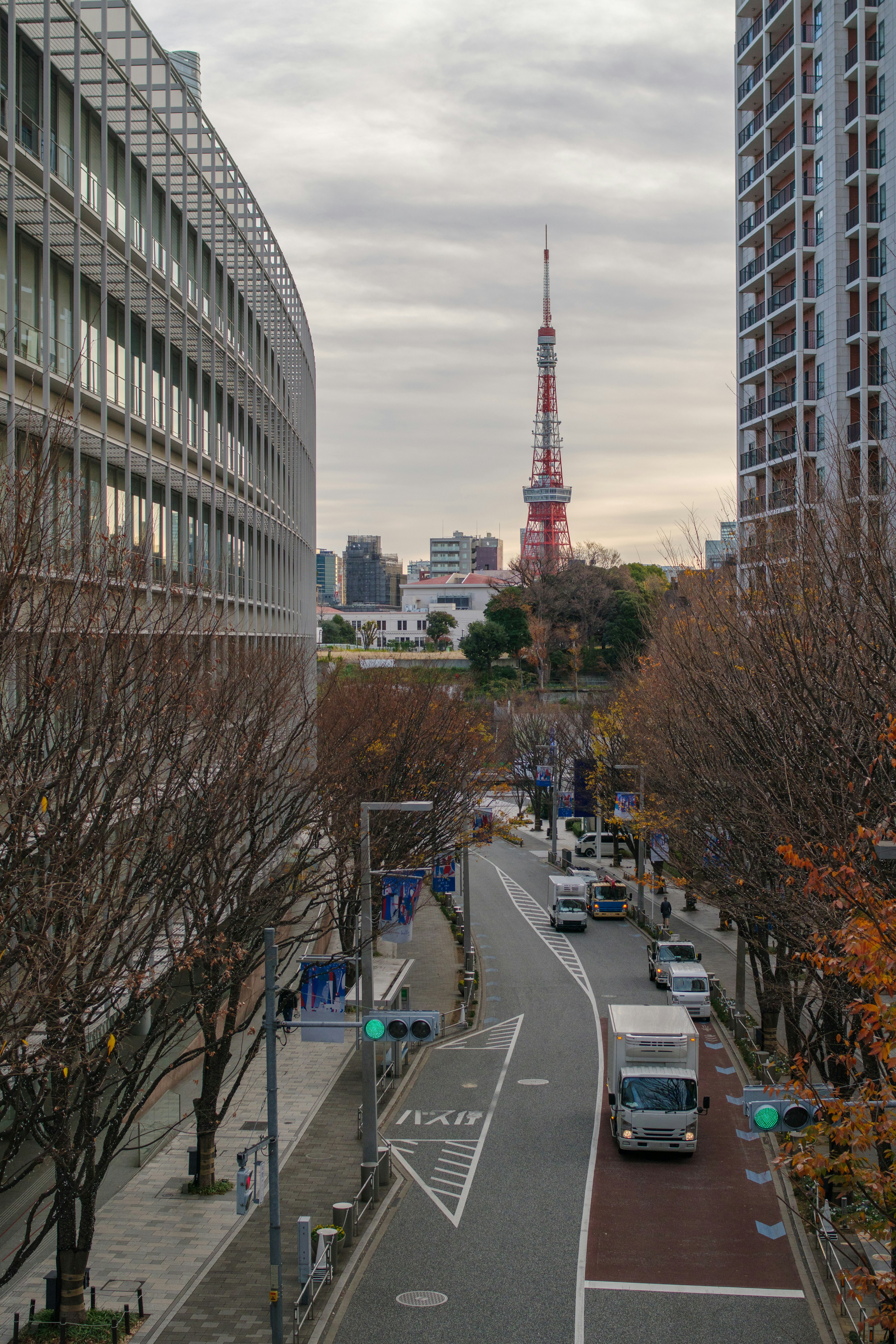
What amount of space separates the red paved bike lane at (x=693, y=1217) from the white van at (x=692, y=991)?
6706 millimetres

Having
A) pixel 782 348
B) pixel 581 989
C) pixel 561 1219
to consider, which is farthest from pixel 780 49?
pixel 561 1219

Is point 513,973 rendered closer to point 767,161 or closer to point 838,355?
point 838,355

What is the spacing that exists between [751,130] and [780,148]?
3.59 m

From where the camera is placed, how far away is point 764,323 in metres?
50.8

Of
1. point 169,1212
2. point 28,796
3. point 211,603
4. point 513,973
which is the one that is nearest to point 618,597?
point 513,973

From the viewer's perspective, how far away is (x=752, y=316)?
5241cm

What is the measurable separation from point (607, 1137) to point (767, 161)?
151ft

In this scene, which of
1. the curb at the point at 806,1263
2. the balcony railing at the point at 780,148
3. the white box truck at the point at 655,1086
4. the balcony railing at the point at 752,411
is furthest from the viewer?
the balcony railing at the point at 752,411

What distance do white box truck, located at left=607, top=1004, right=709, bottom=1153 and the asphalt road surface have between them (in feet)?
1.65

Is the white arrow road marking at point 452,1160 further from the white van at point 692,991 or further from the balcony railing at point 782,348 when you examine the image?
the balcony railing at point 782,348

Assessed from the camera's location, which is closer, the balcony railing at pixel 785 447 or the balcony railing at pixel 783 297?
the balcony railing at pixel 785 447

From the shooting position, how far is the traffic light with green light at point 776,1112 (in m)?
11.0

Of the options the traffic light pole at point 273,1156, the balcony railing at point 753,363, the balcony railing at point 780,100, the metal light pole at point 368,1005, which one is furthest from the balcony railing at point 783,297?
the traffic light pole at point 273,1156

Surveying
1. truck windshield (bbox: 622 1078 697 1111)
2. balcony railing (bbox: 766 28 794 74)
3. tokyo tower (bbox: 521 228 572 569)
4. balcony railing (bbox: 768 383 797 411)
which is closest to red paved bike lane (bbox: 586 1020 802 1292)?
truck windshield (bbox: 622 1078 697 1111)
